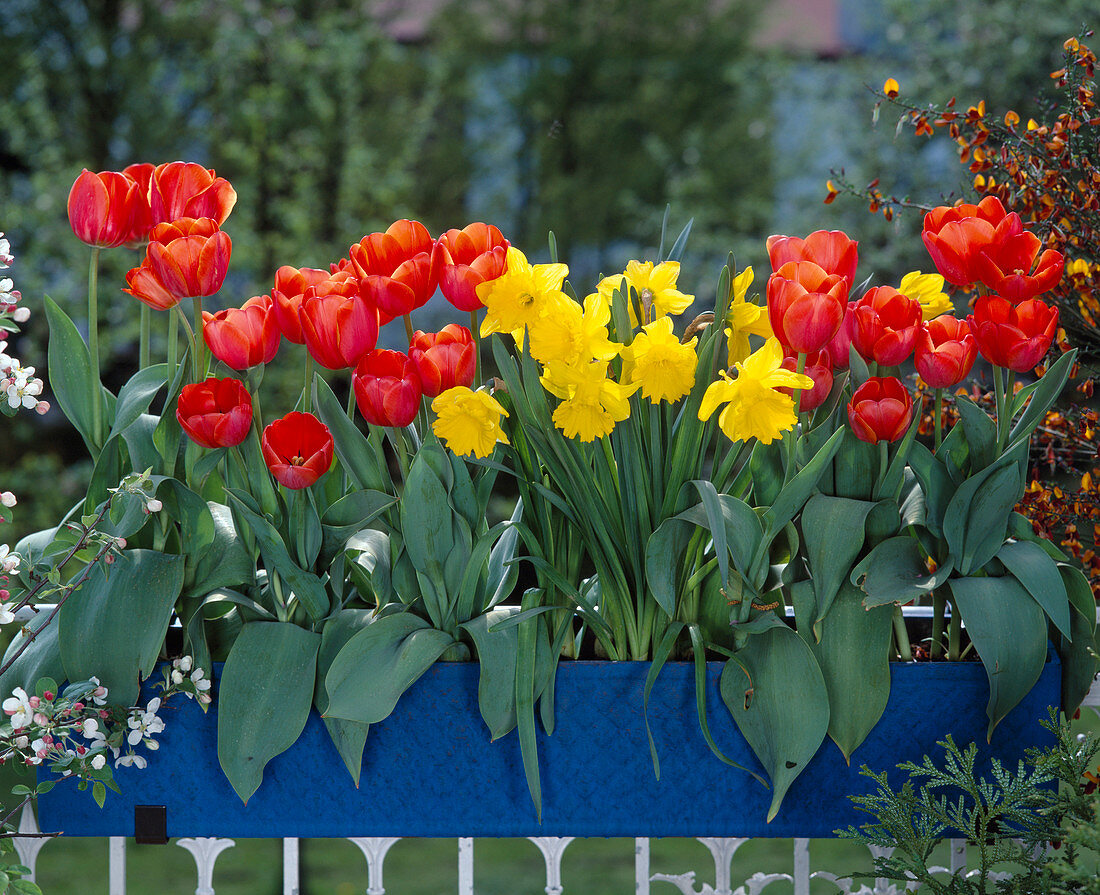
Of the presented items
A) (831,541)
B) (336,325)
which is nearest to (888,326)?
(831,541)

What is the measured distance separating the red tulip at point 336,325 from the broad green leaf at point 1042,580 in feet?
1.48

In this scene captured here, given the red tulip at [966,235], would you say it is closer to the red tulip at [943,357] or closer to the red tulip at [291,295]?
the red tulip at [943,357]

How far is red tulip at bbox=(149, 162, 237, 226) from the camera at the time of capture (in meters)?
0.69

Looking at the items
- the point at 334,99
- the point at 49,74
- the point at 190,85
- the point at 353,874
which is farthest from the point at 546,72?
the point at 353,874

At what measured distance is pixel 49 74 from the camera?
3.60m

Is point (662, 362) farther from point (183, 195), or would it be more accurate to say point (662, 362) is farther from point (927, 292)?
point (183, 195)

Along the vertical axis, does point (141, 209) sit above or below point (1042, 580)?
above

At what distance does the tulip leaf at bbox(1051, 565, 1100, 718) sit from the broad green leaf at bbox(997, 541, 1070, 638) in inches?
1.4

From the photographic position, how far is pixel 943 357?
25.3 inches

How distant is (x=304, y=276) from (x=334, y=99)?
3.39 m

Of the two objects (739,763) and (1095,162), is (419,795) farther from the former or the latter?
(1095,162)

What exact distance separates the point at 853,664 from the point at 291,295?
46cm

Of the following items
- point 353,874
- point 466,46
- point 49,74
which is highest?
point 466,46

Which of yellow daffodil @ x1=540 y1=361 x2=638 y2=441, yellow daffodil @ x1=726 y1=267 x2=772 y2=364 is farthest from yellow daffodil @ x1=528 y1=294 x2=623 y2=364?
yellow daffodil @ x1=726 y1=267 x2=772 y2=364
